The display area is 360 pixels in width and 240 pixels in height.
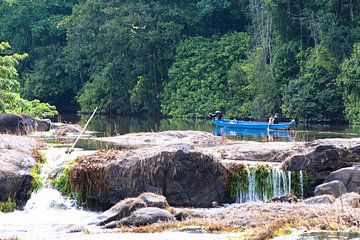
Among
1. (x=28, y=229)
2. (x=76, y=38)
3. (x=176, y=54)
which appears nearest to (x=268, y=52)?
(x=176, y=54)

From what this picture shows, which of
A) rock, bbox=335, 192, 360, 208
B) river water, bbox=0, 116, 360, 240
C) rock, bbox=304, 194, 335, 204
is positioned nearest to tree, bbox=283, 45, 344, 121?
river water, bbox=0, 116, 360, 240

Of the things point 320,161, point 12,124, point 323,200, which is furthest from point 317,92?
point 323,200

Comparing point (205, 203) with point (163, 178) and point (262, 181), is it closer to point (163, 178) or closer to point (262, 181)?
point (163, 178)

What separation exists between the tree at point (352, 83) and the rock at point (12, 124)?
25196 mm

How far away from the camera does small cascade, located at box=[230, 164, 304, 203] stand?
78.8ft

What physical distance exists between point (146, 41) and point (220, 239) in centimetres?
5380

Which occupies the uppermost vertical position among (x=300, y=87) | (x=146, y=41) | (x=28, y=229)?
(x=146, y=41)

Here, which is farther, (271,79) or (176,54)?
(176,54)

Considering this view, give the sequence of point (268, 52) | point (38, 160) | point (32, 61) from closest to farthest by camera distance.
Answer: point (38, 160)
point (268, 52)
point (32, 61)

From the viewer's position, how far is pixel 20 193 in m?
24.2

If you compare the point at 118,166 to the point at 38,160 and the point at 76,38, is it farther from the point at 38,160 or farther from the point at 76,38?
the point at 76,38

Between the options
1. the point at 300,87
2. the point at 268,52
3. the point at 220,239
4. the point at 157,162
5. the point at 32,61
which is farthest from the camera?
the point at 32,61

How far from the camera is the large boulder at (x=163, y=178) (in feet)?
77.9

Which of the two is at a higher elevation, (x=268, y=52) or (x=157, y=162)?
(x=268, y=52)
